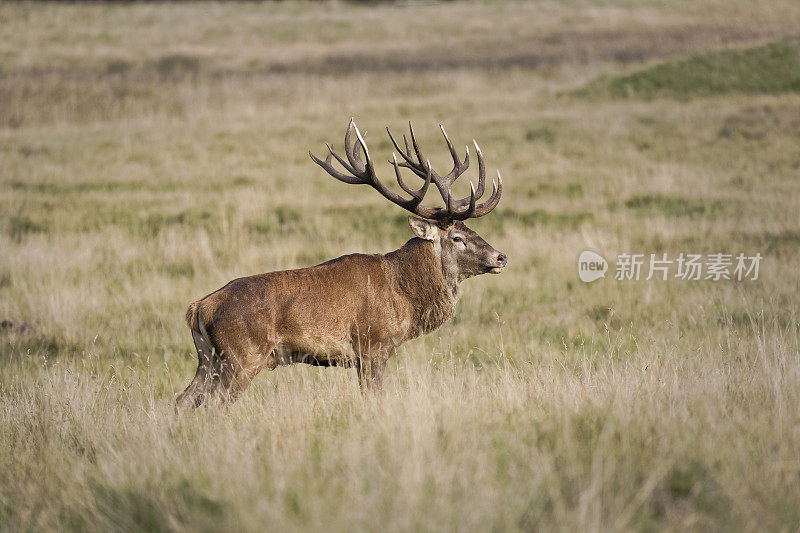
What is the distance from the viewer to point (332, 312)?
7059 mm

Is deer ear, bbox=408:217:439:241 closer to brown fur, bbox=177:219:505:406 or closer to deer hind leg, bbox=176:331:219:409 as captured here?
brown fur, bbox=177:219:505:406

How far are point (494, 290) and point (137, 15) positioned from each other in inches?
1844

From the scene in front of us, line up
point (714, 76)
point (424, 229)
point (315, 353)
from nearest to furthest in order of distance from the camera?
point (315, 353) < point (424, 229) < point (714, 76)

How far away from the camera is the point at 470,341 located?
9.69 meters

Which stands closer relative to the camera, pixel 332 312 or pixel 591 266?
pixel 332 312

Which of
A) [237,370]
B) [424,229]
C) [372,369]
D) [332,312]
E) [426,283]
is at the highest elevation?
[424,229]

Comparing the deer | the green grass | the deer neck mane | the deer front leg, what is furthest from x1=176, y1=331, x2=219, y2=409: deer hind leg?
the green grass

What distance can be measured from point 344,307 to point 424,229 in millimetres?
991

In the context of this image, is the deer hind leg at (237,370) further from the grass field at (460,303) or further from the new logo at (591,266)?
the new logo at (591,266)

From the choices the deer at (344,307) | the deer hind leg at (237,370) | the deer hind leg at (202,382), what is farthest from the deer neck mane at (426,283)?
the deer hind leg at (202,382)

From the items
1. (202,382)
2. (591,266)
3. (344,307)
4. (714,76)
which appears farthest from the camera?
(714,76)

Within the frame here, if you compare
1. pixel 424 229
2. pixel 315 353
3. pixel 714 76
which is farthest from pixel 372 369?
pixel 714 76

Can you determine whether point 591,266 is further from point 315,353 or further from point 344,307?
point 315,353

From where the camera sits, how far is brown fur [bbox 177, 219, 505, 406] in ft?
22.2
